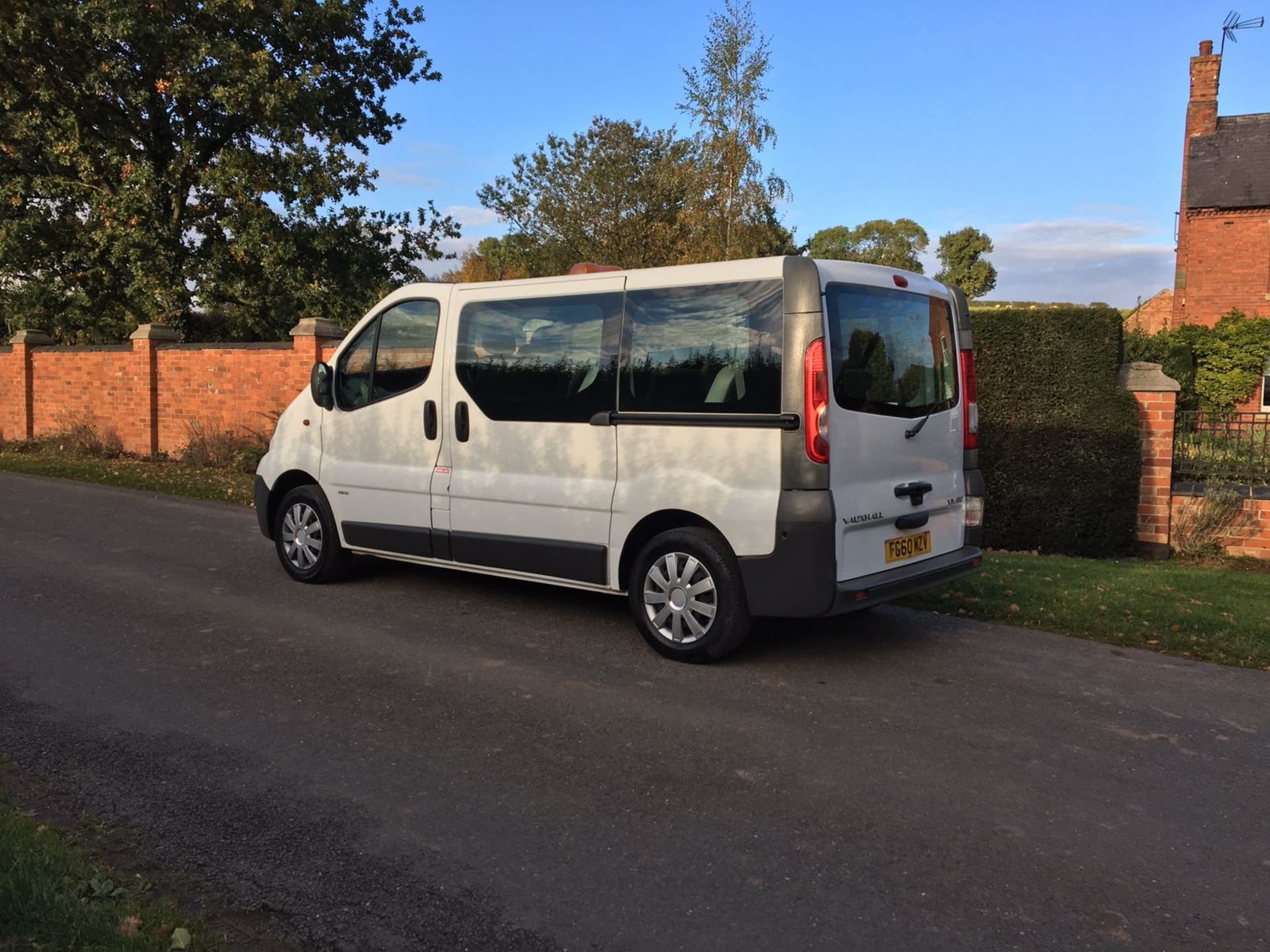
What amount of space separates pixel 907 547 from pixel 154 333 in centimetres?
1628

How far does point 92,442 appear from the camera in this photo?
60.5 ft

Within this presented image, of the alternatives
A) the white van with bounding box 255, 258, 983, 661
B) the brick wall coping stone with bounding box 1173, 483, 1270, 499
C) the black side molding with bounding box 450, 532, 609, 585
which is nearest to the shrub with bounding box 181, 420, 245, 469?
the white van with bounding box 255, 258, 983, 661

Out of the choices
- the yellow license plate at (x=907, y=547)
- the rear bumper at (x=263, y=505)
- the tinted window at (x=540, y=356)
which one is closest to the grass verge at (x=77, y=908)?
the tinted window at (x=540, y=356)

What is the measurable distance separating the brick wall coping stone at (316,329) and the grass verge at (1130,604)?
35.1ft

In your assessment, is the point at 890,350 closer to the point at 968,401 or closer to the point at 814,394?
the point at 814,394

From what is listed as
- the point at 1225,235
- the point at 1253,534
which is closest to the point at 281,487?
the point at 1253,534

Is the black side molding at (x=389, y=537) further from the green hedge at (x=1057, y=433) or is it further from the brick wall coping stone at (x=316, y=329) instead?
the brick wall coping stone at (x=316, y=329)

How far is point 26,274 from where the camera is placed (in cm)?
1911

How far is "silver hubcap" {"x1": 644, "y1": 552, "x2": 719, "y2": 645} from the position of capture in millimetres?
5441

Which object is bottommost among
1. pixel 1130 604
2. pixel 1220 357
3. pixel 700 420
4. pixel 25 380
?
pixel 1130 604

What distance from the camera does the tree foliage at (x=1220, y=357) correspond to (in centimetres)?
2417

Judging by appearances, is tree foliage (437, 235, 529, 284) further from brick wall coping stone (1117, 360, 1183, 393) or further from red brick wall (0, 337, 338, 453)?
brick wall coping stone (1117, 360, 1183, 393)

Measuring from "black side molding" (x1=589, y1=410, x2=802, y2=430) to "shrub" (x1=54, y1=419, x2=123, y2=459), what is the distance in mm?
15511

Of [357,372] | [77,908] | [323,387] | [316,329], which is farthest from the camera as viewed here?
[316,329]
